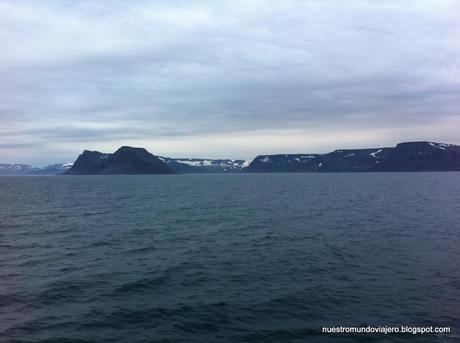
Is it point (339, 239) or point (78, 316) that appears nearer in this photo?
point (78, 316)

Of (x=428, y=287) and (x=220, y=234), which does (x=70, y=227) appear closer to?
(x=220, y=234)

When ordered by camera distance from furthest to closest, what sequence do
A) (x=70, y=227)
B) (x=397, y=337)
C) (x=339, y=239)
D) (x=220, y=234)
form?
1. (x=70, y=227)
2. (x=220, y=234)
3. (x=339, y=239)
4. (x=397, y=337)

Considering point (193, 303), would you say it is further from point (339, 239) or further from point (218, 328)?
point (339, 239)

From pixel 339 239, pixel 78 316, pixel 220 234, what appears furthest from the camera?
pixel 220 234

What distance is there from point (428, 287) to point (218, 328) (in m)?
15.8

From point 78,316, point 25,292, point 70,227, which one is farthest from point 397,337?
point 70,227

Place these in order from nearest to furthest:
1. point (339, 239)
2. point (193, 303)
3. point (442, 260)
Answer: point (193, 303)
point (442, 260)
point (339, 239)

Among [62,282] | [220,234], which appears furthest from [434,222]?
[62,282]

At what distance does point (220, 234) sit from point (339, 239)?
1441cm

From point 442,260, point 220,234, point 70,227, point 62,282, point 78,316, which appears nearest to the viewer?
point 78,316

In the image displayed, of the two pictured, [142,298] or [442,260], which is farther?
[442,260]

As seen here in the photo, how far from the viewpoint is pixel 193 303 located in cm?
2508

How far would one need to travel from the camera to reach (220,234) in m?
50.2

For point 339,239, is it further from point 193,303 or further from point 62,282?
point 62,282
